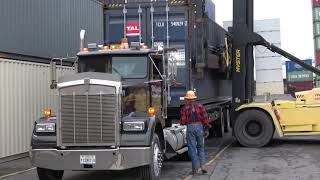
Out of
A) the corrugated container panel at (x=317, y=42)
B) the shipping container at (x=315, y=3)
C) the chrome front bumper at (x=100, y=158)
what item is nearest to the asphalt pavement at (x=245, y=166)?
the chrome front bumper at (x=100, y=158)

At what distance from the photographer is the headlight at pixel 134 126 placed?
977cm

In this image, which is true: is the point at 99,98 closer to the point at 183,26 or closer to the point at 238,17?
the point at 183,26

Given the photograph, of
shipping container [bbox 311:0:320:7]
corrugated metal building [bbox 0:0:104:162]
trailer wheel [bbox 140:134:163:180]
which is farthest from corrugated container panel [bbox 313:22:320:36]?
trailer wheel [bbox 140:134:163:180]

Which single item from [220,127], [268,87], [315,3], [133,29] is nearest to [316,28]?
[315,3]

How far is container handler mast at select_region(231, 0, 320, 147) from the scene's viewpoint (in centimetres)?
1662

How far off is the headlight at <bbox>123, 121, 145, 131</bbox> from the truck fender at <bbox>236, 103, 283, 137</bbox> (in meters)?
7.82

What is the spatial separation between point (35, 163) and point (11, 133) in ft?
16.0

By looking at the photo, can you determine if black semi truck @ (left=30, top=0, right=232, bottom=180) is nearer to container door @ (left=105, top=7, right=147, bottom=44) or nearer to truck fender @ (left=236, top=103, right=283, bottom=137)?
container door @ (left=105, top=7, right=147, bottom=44)

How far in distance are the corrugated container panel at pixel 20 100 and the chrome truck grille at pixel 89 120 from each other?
4.45m

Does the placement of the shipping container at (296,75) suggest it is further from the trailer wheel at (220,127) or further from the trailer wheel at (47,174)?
the trailer wheel at (47,174)

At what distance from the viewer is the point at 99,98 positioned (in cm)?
974

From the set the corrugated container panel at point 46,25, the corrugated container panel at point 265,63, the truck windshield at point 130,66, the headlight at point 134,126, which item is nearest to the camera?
the headlight at point 134,126

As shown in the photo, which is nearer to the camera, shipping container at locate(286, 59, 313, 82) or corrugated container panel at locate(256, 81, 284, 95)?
corrugated container panel at locate(256, 81, 284, 95)

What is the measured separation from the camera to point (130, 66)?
1119cm
